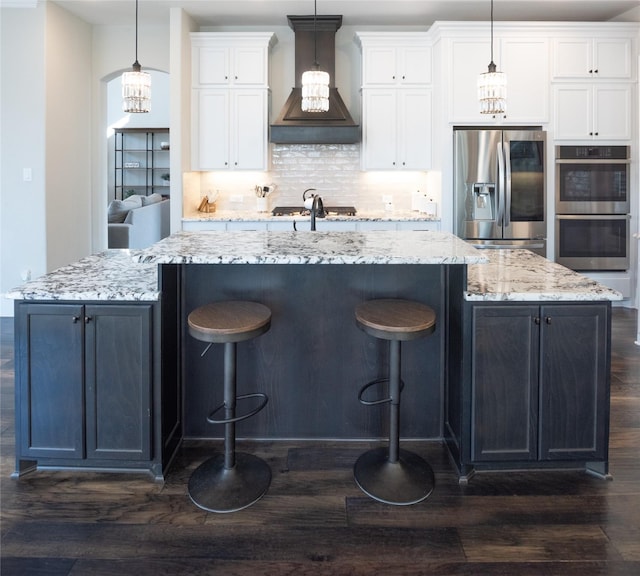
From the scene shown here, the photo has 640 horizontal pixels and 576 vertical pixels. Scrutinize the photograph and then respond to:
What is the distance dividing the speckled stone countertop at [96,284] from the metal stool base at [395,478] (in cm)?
Answer: 112

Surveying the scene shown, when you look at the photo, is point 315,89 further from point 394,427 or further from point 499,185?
point 499,185

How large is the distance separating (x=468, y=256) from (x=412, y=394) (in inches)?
32.7

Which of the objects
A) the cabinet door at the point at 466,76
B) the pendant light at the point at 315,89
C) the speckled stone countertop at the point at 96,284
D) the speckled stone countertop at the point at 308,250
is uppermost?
the cabinet door at the point at 466,76

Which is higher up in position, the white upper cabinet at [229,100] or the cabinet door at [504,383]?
the white upper cabinet at [229,100]

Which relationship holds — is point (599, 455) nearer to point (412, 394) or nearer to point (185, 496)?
point (412, 394)

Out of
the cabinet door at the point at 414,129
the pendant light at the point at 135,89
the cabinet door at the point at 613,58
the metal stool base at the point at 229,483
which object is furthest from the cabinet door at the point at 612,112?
the metal stool base at the point at 229,483

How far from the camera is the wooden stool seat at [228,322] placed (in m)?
2.02

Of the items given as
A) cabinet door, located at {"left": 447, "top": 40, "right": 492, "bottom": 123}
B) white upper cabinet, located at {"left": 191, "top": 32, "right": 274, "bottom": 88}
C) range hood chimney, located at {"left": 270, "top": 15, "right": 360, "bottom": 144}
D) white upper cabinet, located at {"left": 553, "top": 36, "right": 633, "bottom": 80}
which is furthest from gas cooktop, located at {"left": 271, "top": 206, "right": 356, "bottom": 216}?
white upper cabinet, located at {"left": 553, "top": 36, "right": 633, "bottom": 80}

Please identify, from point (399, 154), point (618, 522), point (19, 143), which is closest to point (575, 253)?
point (399, 154)

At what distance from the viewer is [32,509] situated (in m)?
2.02

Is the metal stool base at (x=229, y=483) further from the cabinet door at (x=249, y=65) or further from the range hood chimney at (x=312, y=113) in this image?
Answer: the cabinet door at (x=249, y=65)

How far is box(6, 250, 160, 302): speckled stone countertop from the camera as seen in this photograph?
6.98 ft

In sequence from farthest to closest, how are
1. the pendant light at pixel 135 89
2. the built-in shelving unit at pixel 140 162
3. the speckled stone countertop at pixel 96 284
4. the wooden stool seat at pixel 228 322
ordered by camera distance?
the built-in shelving unit at pixel 140 162, the pendant light at pixel 135 89, the speckled stone countertop at pixel 96 284, the wooden stool seat at pixel 228 322

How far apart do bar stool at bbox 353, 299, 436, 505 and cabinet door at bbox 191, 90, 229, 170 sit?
342 cm
